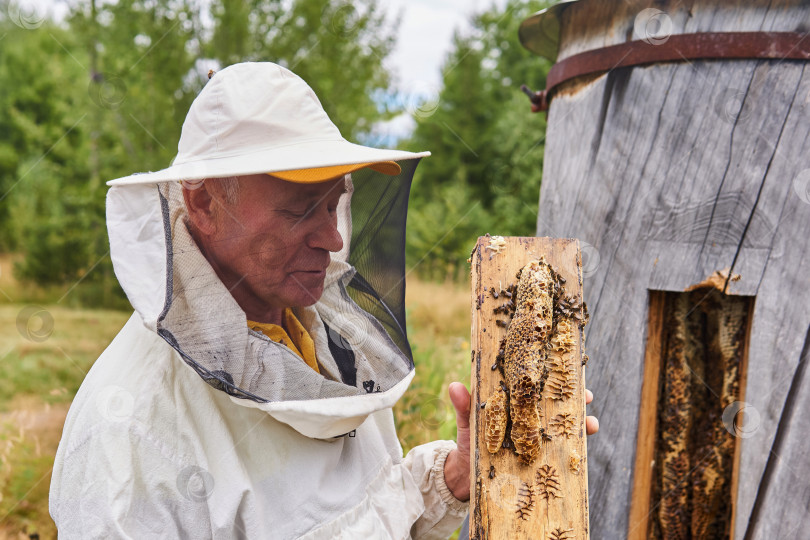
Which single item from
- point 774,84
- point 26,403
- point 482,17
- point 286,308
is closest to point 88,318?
point 26,403

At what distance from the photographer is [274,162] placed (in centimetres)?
145

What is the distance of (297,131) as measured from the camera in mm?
1586

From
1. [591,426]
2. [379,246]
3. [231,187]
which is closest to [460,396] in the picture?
[591,426]

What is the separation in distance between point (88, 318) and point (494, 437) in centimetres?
1051

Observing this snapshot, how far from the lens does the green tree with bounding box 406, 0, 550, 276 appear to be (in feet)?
45.7

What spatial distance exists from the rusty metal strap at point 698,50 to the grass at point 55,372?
271cm

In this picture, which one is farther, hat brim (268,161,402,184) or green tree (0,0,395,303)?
green tree (0,0,395,303)

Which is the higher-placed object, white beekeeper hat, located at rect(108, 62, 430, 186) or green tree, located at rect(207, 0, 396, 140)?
green tree, located at rect(207, 0, 396, 140)

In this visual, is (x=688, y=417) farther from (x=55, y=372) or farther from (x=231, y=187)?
(x=55, y=372)

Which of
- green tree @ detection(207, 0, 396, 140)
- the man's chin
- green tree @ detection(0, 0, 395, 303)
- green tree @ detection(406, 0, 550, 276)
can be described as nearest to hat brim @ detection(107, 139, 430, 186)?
the man's chin

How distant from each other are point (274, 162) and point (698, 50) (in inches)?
66.1

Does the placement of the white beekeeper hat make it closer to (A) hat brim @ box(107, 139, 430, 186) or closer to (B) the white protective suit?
(A) hat brim @ box(107, 139, 430, 186)

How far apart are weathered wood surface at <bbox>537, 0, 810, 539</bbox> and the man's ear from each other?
59.7 inches

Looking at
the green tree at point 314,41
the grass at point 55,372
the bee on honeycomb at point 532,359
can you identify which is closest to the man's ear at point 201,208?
the bee on honeycomb at point 532,359
